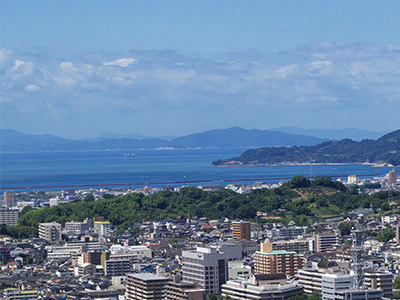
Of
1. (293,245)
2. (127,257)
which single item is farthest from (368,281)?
(293,245)

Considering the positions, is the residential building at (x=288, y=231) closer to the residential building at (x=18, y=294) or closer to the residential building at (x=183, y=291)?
the residential building at (x=18, y=294)

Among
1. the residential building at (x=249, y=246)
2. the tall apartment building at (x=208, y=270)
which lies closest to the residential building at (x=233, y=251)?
the tall apartment building at (x=208, y=270)

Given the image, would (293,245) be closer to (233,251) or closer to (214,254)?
(233,251)

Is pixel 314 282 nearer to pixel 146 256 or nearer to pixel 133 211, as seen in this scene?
pixel 146 256

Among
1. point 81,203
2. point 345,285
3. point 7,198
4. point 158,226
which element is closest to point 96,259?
point 158,226

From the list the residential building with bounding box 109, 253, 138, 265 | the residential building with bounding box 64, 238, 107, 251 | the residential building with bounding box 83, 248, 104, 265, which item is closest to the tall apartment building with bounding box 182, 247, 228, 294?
the residential building with bounding box 109, 253, 138, 265

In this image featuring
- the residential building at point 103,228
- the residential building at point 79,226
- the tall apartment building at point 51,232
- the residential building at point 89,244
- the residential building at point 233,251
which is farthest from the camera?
the residential building at point 79,226
